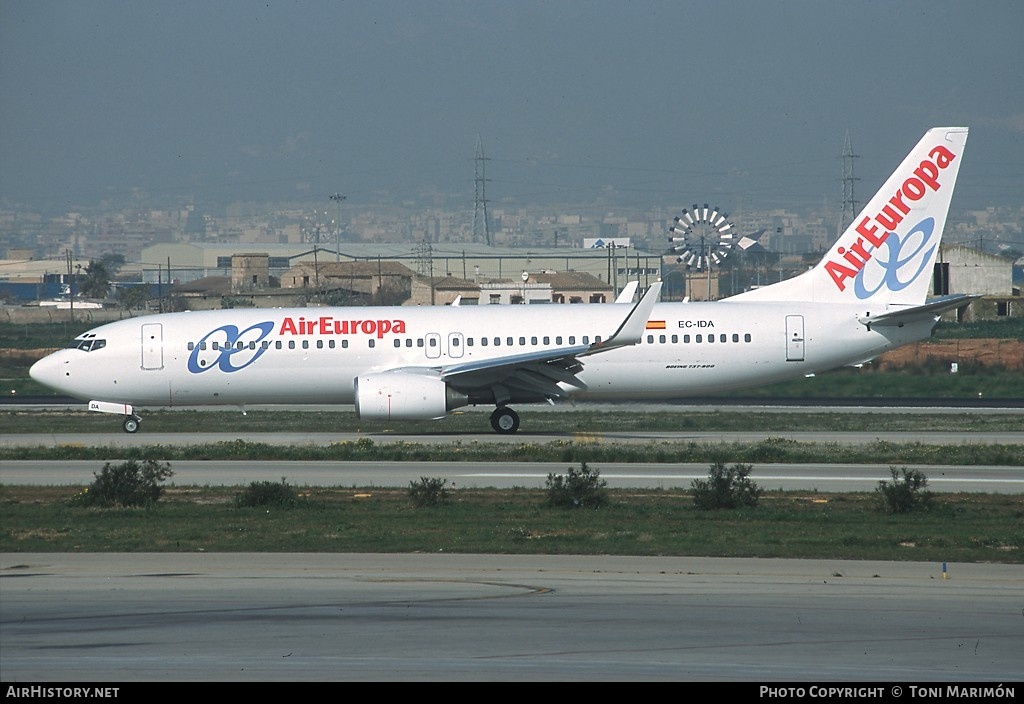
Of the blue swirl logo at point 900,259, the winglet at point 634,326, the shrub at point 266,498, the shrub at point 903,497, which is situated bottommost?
the shrub at point 903,497

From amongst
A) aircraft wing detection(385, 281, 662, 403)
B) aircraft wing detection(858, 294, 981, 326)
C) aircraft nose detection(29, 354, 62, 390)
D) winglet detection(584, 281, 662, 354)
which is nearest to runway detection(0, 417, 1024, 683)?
winglet detection(584, 281, 662, 354)

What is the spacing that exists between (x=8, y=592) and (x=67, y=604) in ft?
3.50

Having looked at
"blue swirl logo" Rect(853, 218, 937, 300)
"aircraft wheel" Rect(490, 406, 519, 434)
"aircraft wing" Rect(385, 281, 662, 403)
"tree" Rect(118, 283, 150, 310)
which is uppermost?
"tree" Rect(118, 283, 150, 310)

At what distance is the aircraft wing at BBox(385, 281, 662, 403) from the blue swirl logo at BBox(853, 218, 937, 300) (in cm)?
694

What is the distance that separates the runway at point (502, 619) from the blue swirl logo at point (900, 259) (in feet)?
65.3

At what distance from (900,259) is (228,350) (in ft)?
60.8

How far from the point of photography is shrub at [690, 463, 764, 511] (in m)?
20.1

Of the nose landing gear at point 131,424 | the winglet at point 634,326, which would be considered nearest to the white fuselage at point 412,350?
the nose landing gear at point 131,424

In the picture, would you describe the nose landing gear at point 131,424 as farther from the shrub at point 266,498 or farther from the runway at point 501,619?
the runway at point 501,619

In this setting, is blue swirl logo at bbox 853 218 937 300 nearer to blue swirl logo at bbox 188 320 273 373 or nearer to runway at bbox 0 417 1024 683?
blue swirl logo at bbox 188 320 273 373

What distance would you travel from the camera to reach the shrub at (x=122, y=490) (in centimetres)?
2064
